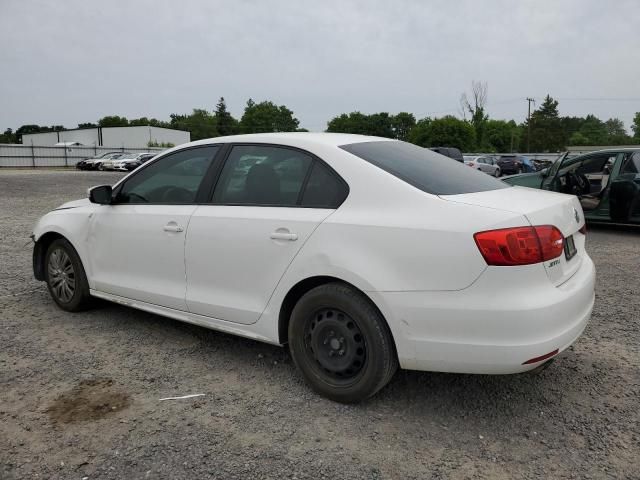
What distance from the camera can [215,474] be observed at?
8.28 feet

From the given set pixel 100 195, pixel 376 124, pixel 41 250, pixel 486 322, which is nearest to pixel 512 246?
pixel 486 322

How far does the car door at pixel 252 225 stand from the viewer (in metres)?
3.23

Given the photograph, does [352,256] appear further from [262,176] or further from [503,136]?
[503,136]

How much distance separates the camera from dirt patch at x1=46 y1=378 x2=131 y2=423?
120 inches

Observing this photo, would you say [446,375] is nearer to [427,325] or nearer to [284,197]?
[427,325]

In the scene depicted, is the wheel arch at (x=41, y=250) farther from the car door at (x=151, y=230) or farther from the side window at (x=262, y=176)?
the side window at (x=262, y=176)

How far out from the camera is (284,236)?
3223mm

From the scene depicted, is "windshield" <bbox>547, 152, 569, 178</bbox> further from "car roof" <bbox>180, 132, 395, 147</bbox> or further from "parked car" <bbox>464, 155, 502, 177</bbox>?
"parked car" <bbox>464, 155, 502, 177</bbox>

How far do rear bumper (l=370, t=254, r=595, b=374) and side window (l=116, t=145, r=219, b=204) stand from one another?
171 cm

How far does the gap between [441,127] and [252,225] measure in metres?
72.2

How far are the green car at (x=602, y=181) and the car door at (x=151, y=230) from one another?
7.24 metres

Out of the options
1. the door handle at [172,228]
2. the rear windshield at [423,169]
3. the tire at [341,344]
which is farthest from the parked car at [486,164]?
the tire at [341,344]

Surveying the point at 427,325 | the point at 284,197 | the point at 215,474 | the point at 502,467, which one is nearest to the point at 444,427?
the point at 502,467

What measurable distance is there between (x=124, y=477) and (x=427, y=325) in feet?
5.26
